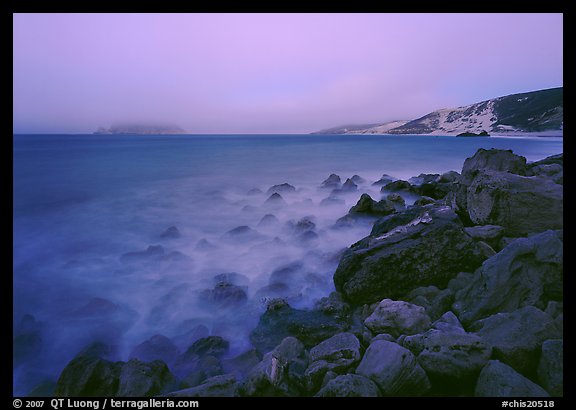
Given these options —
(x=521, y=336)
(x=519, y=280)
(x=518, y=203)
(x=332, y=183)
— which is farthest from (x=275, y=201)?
(x=521, y=336)

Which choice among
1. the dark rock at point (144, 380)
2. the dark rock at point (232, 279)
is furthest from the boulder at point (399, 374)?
the dark rock at point (232, 279)

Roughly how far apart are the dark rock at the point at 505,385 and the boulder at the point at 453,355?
5.1 inches

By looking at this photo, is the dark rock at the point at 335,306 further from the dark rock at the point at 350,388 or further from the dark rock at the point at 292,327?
the dark rock at the point at 350,388

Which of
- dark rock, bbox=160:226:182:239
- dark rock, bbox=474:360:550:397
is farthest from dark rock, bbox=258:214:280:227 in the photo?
dark rock, bbox=474:360:550:397

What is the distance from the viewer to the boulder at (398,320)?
11.1ft

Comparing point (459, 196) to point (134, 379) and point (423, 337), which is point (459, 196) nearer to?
point (423, 337)

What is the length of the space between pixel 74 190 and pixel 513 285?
13538mm

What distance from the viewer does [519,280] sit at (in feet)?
11.4

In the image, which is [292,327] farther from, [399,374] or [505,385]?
[505,385]

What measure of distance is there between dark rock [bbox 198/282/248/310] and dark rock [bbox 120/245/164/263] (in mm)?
1964

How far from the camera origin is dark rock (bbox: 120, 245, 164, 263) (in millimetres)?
6529

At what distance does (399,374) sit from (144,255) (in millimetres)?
5964
